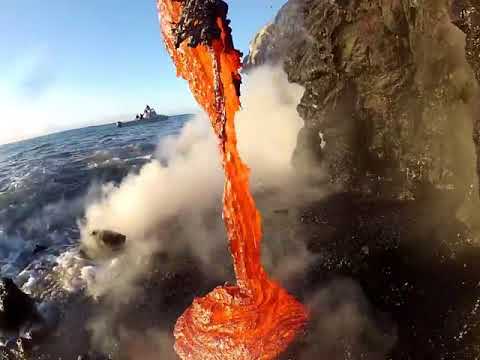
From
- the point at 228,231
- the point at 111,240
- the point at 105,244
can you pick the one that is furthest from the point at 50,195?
the point at 228,231

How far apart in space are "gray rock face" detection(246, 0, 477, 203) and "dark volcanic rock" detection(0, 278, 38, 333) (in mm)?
17698

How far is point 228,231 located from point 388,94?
13.0m

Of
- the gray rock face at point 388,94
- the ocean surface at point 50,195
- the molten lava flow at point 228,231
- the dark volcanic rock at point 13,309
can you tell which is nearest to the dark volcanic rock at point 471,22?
the gray rock face at point 388,94

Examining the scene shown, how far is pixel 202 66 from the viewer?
8422mm

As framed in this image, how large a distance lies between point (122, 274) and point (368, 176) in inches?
576

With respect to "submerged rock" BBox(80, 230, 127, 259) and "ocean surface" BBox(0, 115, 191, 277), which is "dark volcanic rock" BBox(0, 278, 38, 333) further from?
"ocean surface" BBox(0, 115, 191, 277)

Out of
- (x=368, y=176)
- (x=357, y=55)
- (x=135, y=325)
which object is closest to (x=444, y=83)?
(x=357, y=55)

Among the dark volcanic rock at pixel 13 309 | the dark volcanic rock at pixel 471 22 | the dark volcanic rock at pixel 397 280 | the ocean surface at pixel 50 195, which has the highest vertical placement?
the dark volcanic rock at pixel 471 22

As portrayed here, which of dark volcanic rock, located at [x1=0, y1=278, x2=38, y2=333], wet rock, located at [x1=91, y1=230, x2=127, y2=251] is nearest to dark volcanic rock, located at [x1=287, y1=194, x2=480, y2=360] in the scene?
wet rock, located at [x1=91, y1=230, x2=127, y2=251]

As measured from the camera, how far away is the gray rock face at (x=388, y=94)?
1542 centimetres

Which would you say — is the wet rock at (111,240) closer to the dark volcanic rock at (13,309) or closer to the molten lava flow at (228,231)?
the dark volcanic rock at (13,309)

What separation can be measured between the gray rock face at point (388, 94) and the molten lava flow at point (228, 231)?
9.98m

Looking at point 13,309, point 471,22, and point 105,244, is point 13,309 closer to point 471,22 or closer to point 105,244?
point 105,244

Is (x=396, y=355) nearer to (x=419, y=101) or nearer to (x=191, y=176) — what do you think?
(x=419, y=101)
